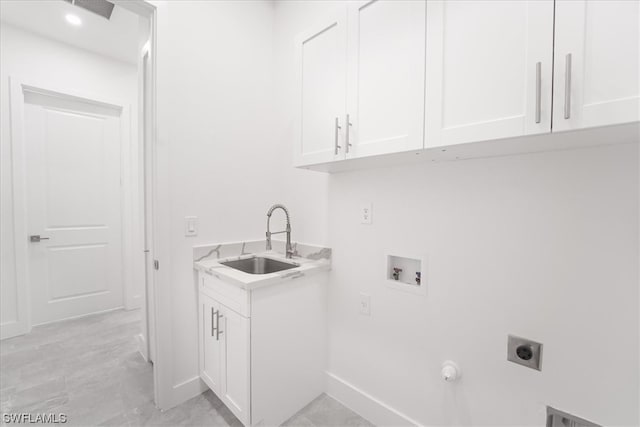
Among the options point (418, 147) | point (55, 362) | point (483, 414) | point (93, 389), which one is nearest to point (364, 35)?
point (418, 147)

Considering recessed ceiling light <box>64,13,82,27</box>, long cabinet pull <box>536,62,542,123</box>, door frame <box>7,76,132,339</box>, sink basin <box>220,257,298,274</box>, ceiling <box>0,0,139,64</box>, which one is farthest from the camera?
door frame <box>7,76,132,339</box>

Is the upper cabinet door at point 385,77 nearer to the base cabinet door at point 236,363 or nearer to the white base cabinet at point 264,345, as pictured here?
the white base cabinet at point 264,345

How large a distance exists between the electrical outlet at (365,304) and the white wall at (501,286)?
3cm

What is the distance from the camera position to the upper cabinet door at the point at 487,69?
831 millimetres

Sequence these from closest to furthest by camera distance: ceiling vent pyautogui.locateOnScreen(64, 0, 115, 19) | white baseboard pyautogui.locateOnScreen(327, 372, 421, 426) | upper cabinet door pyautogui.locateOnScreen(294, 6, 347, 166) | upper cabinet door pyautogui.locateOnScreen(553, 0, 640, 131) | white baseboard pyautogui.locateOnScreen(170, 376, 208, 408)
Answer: upper cabinet door pyautogui.locateOnScreen(553, 0, 640, 131), upper cabinet door pyautogui.locateOnScreen(294, 6, 347, 166), white baseboard pyautogui.locateOnScreen(327, 372, 421, 426), white baseboard pyautogui.locateOnScreen(170, 376, 208, 408), ceiling vent pyautogui.locateOnScreen(64, 0, 115, 19)

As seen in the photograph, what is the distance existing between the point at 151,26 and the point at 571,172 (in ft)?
7.39

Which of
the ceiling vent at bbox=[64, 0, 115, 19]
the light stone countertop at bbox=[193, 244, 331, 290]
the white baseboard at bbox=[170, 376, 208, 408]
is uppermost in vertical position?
the ceiling vent at bbox=[64, 0, 115, 19]

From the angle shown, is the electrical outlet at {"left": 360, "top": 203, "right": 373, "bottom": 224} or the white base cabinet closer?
the white base cabinet

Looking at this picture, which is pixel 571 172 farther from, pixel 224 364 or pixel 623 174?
pixel 224 364

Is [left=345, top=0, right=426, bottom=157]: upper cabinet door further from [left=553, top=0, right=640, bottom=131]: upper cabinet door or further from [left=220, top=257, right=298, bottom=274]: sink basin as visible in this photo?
[left=220, top=257, right=298, bottom=274]: sink basin

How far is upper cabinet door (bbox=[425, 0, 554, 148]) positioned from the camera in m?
0.83

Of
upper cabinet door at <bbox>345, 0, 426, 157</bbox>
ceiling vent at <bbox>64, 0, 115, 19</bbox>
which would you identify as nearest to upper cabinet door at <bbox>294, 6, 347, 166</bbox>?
upper cabinet door at <bbox>345, 0, 426, 157</bbox>

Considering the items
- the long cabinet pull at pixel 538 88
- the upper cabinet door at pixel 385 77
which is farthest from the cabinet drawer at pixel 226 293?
the long cabinet pull at pixel 538 88

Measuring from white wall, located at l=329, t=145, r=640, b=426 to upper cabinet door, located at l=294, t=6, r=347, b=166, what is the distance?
0.33 meters
